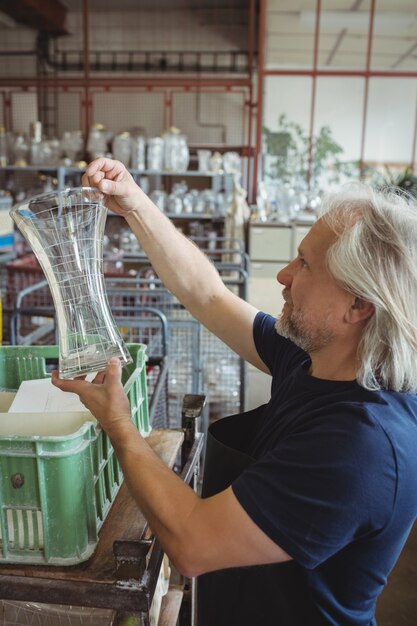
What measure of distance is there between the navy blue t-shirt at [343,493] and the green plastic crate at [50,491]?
0.77ft

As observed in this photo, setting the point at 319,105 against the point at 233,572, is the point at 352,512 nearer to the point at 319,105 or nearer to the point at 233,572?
the point at 233,572

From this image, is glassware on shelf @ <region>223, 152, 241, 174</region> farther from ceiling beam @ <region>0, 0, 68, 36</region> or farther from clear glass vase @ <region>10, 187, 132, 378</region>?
clear glass vase @ <region>10, 187, 132, 378</region>

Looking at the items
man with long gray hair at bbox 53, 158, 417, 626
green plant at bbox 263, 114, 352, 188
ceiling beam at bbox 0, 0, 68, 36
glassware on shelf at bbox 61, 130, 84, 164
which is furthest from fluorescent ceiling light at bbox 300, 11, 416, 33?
man with long gray hair at bbox 53, 158, 417, 626

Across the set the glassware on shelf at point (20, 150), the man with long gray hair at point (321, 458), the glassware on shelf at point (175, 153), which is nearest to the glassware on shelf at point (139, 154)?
the glassware on shelf at point (175, 153)

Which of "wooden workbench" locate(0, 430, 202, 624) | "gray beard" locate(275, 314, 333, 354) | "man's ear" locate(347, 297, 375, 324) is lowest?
"wooden workbench" locate(0, 430, 202, 624)

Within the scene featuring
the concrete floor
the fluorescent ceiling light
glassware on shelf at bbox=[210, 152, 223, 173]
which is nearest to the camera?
the concrete floor

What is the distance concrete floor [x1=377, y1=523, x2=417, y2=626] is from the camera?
2223mm

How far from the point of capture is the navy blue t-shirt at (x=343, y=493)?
84cm

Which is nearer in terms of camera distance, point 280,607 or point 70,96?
point 280,607

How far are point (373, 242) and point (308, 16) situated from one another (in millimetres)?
8415

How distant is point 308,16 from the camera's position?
327 inches

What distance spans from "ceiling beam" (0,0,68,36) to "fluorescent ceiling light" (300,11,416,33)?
3.42 m

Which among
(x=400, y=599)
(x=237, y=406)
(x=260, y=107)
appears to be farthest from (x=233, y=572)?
(x=260, y=107)

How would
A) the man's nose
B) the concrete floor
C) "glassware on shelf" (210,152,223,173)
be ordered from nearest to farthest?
the man's nose
the concrete floor
"glassware on shelf" (210,152,223,173)
